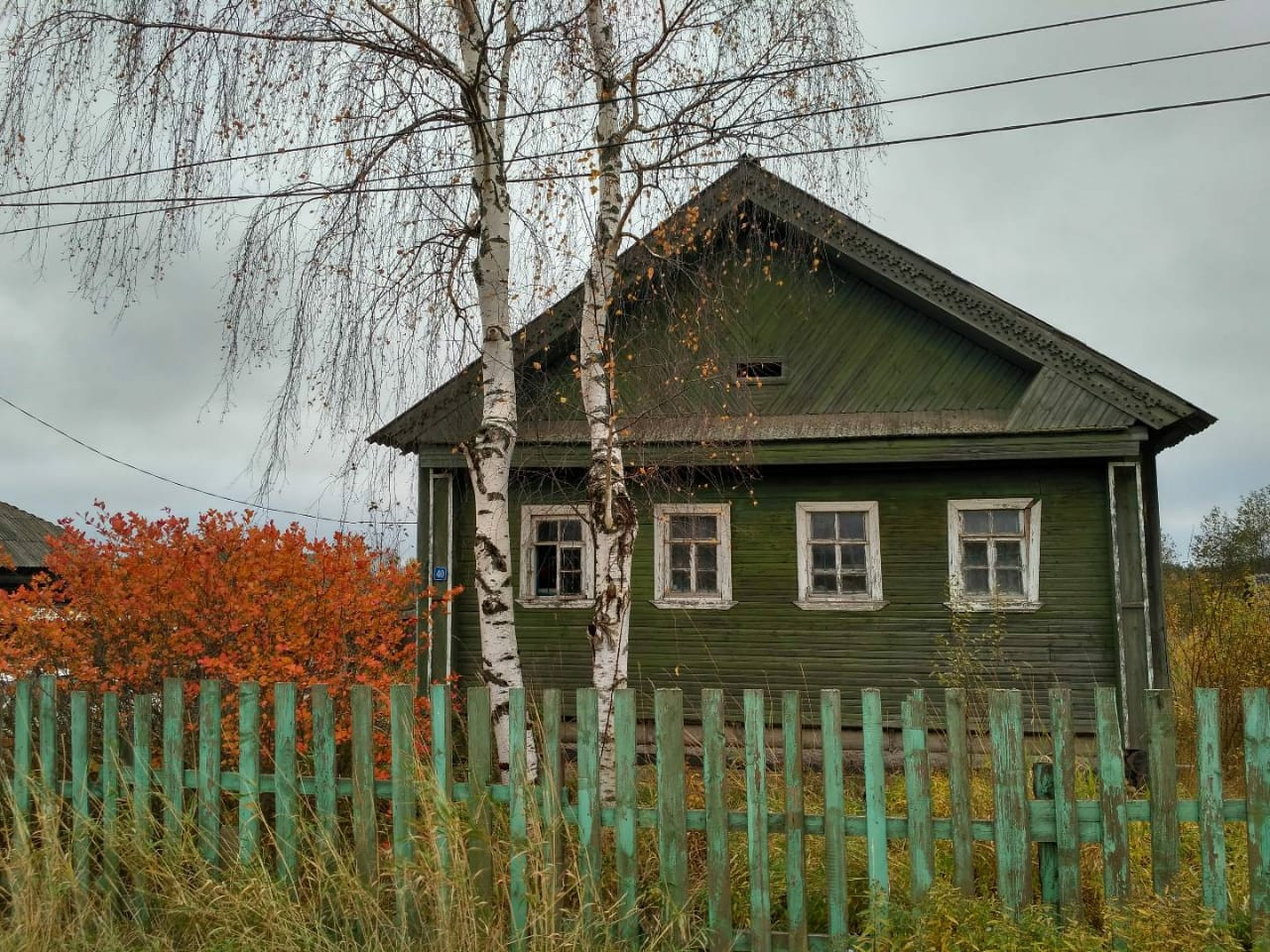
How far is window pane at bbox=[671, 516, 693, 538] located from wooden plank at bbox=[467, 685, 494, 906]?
22.0 feet

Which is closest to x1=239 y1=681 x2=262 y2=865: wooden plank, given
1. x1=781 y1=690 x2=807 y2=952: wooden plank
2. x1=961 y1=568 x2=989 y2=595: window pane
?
x1=781 y1=690 x2=807 y2=952: wooden plank

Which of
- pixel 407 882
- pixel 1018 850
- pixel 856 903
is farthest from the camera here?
pixel 856 903

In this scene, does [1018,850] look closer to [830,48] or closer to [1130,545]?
[830,48]

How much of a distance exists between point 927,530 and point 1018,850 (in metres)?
6.81

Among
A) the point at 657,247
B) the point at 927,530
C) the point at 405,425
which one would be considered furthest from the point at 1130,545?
the point at 405,425

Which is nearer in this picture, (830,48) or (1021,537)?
(830,48)

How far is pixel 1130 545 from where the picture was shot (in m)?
10.1

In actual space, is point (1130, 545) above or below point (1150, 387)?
below

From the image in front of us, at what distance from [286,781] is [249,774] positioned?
19cm

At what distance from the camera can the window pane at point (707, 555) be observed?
438 inches

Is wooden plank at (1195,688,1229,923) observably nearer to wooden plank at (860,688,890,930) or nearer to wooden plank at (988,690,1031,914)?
wooden plank at (988,690,1031,914)

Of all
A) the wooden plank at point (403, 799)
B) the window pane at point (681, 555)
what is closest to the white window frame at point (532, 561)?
the window pane at point (681, 555)

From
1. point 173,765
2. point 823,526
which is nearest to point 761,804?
point 173,765

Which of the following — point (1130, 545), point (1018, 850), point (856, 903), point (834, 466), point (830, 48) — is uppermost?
point (830, 48)
